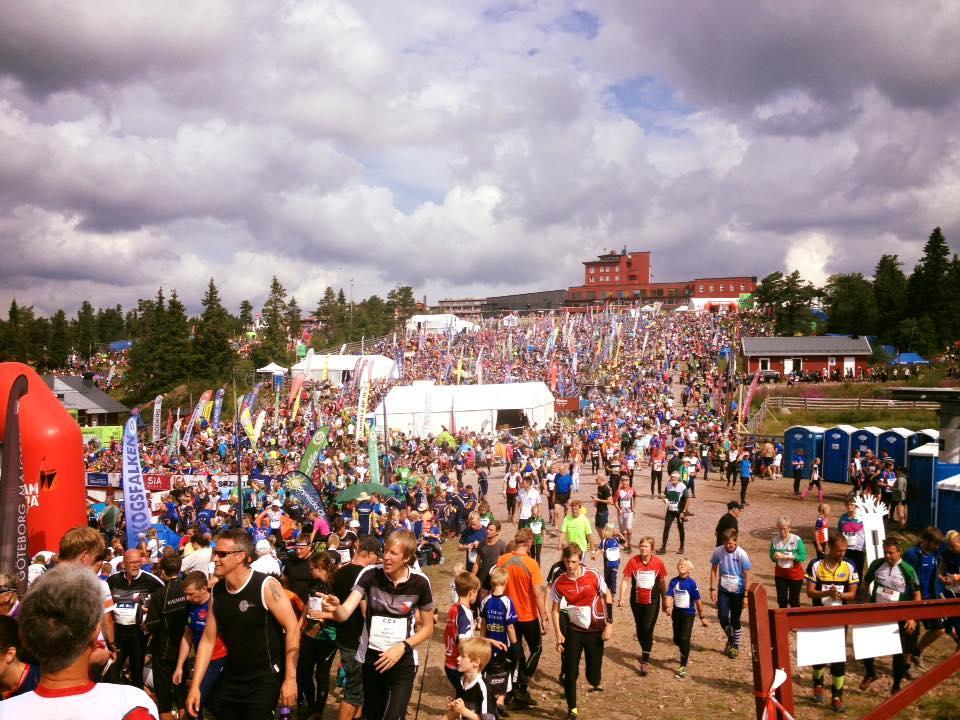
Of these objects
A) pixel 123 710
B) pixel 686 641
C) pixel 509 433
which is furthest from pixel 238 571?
pixel 509 433

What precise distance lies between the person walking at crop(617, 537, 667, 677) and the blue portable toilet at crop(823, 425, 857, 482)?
58.3 ft

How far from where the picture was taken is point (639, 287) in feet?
360

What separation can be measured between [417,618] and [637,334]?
2099 inches

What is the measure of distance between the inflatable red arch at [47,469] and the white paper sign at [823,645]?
11556 mm

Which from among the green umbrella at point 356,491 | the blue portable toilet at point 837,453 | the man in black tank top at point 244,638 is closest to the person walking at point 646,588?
the man in black tank top at point 244,638

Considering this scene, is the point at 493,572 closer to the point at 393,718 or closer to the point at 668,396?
the point at 393,718

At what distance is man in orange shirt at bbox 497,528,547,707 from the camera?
634 cm

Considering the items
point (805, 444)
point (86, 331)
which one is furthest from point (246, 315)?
point (805, 444)

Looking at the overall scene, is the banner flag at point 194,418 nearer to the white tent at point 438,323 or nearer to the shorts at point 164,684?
the shorts at point 164,684

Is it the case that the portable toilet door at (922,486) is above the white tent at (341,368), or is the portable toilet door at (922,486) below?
below

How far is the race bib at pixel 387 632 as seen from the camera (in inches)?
165

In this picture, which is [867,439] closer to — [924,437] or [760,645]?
[924,437]

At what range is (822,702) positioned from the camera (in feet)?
20.9

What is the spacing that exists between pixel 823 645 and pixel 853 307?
68.2 m
